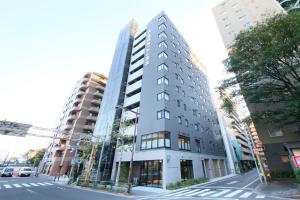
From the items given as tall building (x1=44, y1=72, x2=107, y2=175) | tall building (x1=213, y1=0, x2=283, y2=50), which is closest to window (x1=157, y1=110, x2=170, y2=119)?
tall building (x1=213, y1=0, x2=283, y2=50)

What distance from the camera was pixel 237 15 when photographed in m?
37.4

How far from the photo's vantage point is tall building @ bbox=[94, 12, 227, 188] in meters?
22.1

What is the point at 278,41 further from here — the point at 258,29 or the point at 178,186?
the point at 178,186

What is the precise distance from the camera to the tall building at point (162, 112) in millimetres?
22141

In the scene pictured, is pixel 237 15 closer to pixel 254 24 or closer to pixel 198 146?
pixel 254 24

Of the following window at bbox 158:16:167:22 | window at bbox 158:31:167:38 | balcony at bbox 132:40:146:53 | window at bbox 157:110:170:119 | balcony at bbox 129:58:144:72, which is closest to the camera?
window at bbox 157:110:170:119

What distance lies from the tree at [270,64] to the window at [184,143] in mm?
9998

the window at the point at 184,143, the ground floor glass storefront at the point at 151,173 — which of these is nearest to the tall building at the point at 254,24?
A: the window at the point at 184,143

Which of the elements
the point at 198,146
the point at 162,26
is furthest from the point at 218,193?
the point at 162,26

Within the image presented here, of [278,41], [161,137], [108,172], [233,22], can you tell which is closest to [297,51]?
[278,41]

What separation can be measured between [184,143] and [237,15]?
32.8 m

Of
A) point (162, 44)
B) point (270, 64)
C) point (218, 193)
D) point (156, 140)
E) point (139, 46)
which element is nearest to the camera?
point (218, 193)

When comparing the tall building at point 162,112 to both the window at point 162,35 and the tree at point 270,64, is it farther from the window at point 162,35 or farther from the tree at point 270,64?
the tree at point 270,64

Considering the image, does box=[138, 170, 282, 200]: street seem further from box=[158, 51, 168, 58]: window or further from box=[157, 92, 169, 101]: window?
box=[158, 51, 168, 58]: window
